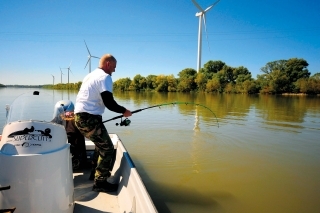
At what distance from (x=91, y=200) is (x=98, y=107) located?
1.30m

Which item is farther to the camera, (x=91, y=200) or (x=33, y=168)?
(x=91, y=200)

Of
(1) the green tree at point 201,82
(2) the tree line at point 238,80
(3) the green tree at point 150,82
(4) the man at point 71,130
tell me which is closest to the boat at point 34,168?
(4) the man at point 71,130

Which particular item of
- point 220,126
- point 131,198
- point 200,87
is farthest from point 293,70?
point 131,198

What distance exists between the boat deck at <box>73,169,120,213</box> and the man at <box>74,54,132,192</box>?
13 cm

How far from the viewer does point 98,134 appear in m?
3.27

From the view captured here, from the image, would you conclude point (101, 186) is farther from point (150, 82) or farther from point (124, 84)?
point (124, 84)

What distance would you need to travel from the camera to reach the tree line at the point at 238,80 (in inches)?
2655

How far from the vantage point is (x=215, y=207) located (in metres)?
4.21

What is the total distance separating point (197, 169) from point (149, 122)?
711 cm

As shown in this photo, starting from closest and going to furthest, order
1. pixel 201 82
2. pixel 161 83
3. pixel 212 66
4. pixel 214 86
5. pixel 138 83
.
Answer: pixel 214 86
pixel 201 82
pixel 161 83
pixel 212 66
pixel 138 83

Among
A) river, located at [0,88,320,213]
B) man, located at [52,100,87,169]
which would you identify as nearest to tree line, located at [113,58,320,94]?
river, located at [0,88,320,213]

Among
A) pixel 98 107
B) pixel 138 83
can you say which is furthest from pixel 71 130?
pixel 138 83

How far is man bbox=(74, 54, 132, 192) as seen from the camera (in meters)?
3.10

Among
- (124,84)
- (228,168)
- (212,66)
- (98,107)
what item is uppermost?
(212,66)
